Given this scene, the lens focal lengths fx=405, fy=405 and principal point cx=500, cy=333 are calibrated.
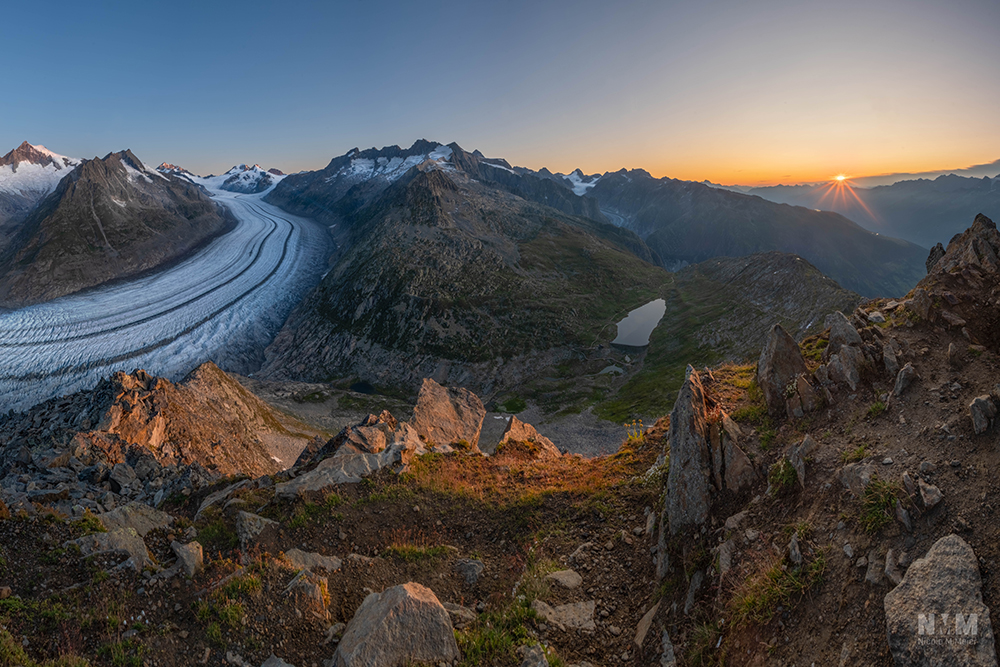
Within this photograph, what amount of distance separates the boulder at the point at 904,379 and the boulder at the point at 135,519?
80.2ft

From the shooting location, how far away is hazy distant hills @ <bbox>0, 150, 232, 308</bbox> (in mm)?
140375

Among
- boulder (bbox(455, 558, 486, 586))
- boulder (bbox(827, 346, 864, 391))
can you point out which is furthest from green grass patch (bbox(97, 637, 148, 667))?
boulder (bbox(827, 346, 864, 391))

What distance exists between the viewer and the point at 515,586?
12.7 meters

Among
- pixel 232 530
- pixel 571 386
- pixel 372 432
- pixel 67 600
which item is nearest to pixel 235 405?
pixel 372 432

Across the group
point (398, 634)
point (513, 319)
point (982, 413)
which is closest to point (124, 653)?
point (398, 634)

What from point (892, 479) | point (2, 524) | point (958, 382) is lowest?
point (2, 524)

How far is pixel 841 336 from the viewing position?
Answer: 53.0 ft

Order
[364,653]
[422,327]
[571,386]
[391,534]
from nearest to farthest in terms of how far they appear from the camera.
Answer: [364,653] → [391,534] → [571,386] → [422,327]

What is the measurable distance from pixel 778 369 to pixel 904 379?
179 inches

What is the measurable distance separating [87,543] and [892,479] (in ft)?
69.2

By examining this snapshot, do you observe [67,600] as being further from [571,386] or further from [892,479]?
[571,386]

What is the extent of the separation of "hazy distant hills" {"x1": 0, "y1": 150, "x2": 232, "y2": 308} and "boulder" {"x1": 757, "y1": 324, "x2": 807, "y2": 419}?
651 ft

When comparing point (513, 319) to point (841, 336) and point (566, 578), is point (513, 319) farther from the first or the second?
point (566, 578)

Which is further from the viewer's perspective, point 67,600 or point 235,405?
point 235,405
